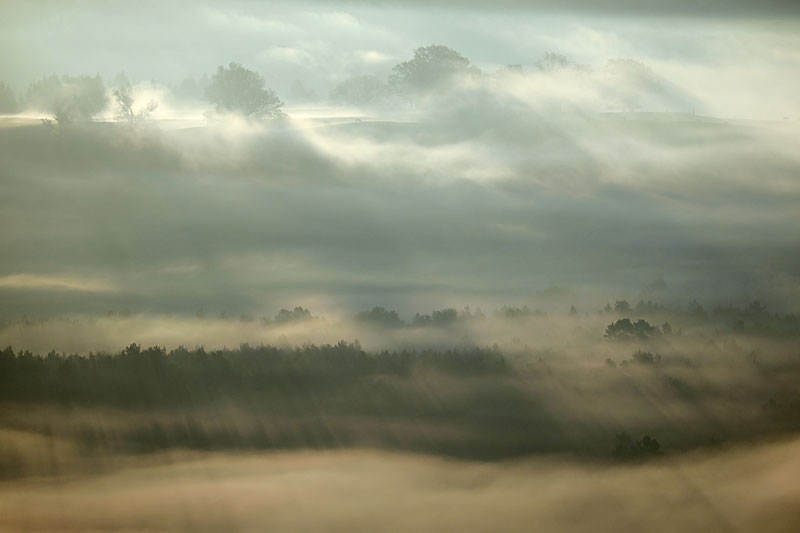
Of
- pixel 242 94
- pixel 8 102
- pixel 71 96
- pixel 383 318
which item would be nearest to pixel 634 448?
pixel 383 318

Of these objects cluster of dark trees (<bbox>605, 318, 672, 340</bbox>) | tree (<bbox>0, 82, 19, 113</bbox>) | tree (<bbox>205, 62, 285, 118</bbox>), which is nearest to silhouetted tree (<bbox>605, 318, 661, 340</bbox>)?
cluster of dark trees (<bbox>605, 318, 672, 340</bbox>)

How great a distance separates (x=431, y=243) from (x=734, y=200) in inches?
78.4

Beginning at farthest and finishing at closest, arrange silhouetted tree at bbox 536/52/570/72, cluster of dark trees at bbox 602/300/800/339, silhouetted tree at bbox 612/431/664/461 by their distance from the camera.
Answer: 1. silhouetted tree at bbox 536/52/570/72
2. cluster of dark trees at bbox 602/300/800/339
3. silhouetted tree at bbox 612/431/664/461

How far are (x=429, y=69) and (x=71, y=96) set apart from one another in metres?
2.27

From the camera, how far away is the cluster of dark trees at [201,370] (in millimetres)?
6809

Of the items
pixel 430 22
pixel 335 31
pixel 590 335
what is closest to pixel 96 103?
pixel 335 31

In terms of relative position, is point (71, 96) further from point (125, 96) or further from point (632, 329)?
point (632, 329)

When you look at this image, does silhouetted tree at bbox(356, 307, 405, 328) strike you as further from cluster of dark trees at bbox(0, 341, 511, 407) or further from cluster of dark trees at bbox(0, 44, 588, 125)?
cluster of dark trees at bbox(0, 44, 588, 125)

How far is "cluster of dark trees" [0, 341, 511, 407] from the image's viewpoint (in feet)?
22.3

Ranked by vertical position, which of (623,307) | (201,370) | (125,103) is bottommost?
(201,370)

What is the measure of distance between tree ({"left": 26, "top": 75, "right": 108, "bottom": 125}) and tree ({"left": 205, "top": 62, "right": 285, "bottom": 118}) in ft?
2.25

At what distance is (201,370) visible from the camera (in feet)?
22.6

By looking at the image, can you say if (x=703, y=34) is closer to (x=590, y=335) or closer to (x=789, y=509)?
(x=590, y=335)

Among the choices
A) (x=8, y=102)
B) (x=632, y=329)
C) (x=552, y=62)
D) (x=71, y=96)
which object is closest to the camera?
(x=8, y=102)
